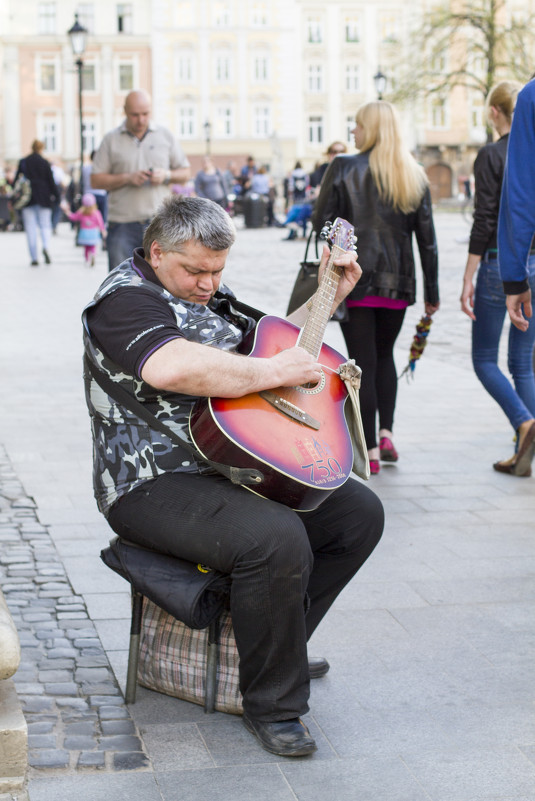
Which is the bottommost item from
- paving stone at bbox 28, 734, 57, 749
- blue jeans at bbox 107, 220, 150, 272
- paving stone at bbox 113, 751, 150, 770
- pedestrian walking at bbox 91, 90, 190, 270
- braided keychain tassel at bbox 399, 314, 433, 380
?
paving stone at bbox 113, 751, 150, 770

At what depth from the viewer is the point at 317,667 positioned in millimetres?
3660

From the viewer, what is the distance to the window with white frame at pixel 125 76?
246ft

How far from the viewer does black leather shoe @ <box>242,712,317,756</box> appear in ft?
10.3

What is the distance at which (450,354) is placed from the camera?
10242 millimetres

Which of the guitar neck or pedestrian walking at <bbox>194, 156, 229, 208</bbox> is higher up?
pedestrian walking at <bbox>194, 156, 229, 208</bbox>

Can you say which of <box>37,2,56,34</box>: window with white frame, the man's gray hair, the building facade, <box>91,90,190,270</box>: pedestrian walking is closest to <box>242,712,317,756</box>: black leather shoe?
the man's gray hair

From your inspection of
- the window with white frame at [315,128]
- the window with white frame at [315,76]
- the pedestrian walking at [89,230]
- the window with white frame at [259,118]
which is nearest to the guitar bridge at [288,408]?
the pedestrian walking at [89,230]

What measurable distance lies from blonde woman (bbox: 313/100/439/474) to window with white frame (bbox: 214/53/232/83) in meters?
71.4

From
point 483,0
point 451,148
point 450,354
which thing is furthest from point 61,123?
point 450,354

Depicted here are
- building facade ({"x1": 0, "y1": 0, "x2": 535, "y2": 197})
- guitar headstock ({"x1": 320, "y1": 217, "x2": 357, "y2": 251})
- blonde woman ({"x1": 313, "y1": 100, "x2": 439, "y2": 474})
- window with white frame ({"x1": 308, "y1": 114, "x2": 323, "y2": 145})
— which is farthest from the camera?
window with white frame ({"x1": 308, "y1": 114, "x2": 323, "y2": 145})

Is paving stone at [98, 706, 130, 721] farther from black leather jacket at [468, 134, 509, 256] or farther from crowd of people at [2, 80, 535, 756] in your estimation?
black leather jacket at [468, 134, 509, 256]

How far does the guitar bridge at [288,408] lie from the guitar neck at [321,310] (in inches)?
10.2

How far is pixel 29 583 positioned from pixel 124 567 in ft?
4.04

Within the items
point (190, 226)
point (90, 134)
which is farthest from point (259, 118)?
point (190, 226)
